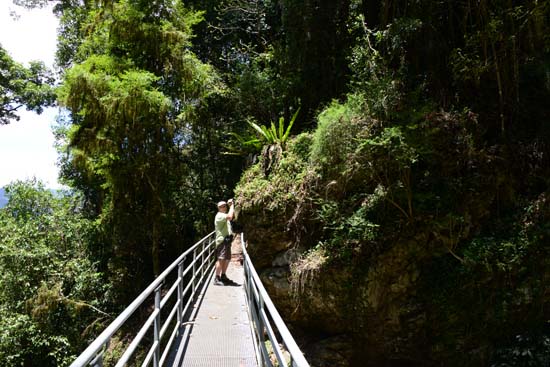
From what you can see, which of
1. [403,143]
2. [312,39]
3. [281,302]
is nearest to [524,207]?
[403,143]

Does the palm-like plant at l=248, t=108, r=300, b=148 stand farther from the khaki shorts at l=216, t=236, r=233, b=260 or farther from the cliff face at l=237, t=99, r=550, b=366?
the khaki shorts at l=216, t=236, r=233, b=260

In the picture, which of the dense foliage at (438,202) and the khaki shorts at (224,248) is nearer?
the dense foliage at (438,202)

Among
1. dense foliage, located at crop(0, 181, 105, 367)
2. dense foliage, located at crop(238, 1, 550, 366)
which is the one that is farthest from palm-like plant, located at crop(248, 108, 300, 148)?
dense foliage, located at crop(0, 181, 105, 367)

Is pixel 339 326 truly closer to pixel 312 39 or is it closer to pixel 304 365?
pixel 304 365

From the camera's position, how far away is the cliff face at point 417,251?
7.71 m

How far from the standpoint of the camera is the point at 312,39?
1199cm

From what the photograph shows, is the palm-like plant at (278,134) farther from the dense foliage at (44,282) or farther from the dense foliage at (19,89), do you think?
the dense foliage at (19,89)

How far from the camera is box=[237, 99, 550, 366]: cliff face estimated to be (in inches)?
304

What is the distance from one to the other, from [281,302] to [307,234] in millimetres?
1814

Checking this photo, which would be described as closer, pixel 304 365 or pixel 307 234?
pixel 304 365

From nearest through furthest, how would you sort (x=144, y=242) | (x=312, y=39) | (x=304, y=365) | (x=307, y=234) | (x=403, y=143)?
(x=304, y=365) < (x=403, y=143) < (x=307, y=234) < (x=312, y=39) < (x=144, y=242)

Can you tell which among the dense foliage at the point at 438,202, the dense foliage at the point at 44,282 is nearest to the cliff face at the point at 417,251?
the dense foliage at the point at 438,202

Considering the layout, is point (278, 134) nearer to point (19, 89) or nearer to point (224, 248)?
point (224, 248)

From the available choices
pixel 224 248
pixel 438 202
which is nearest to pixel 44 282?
pixel 224 248
